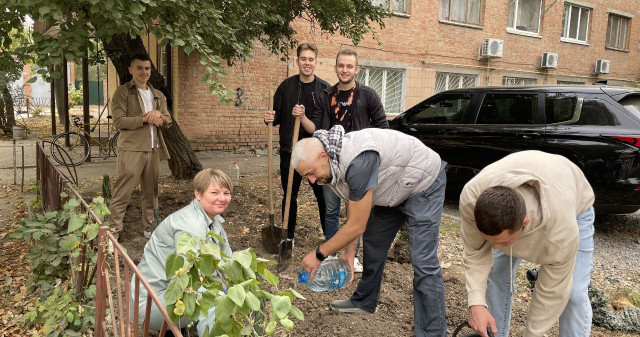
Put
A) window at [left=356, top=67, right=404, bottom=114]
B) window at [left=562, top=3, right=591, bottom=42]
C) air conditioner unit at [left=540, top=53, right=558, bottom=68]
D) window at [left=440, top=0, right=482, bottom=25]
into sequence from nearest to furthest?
window at [left=356, top=67, right=404, bottom=114], window at [left=440, top=0, right=482, bottom=25], air conditioner unit at [left=540, top=53, right=558, bottom=68], window at [left=562, top=3, right=591, bottom=42]

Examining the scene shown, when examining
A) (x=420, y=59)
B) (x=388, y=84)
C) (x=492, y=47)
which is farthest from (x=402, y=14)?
(x=492, y=47)

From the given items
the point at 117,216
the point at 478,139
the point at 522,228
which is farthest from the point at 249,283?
the point at 478,139

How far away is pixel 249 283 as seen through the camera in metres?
1.43

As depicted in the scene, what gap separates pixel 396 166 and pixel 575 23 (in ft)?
56.3

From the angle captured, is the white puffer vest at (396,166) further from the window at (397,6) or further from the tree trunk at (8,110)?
the tree trunk at (8,110)

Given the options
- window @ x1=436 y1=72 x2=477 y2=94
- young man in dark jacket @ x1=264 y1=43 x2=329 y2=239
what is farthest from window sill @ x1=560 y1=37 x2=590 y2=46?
young man in dark jacket @ x1=264 y1=43 x2=329 y2=239

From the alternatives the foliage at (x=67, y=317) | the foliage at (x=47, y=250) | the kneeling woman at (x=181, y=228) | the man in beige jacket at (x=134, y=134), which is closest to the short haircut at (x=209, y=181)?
the kneeling woman at (x=181, y=228)

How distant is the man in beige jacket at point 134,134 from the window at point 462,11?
10791 millimetres

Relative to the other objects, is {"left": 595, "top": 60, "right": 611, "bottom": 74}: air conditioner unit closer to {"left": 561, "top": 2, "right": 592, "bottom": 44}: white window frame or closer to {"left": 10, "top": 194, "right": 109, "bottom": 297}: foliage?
{"left": 561, "top": 2, "right": 592, "bottom": 44}: white window frame

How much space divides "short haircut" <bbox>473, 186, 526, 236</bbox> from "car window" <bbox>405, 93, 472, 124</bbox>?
4.51 meters

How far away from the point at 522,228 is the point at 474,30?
13192mm

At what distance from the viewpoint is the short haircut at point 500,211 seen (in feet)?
5.84

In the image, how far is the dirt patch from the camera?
3164mm

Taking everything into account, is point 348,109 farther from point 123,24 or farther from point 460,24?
point 460,24
